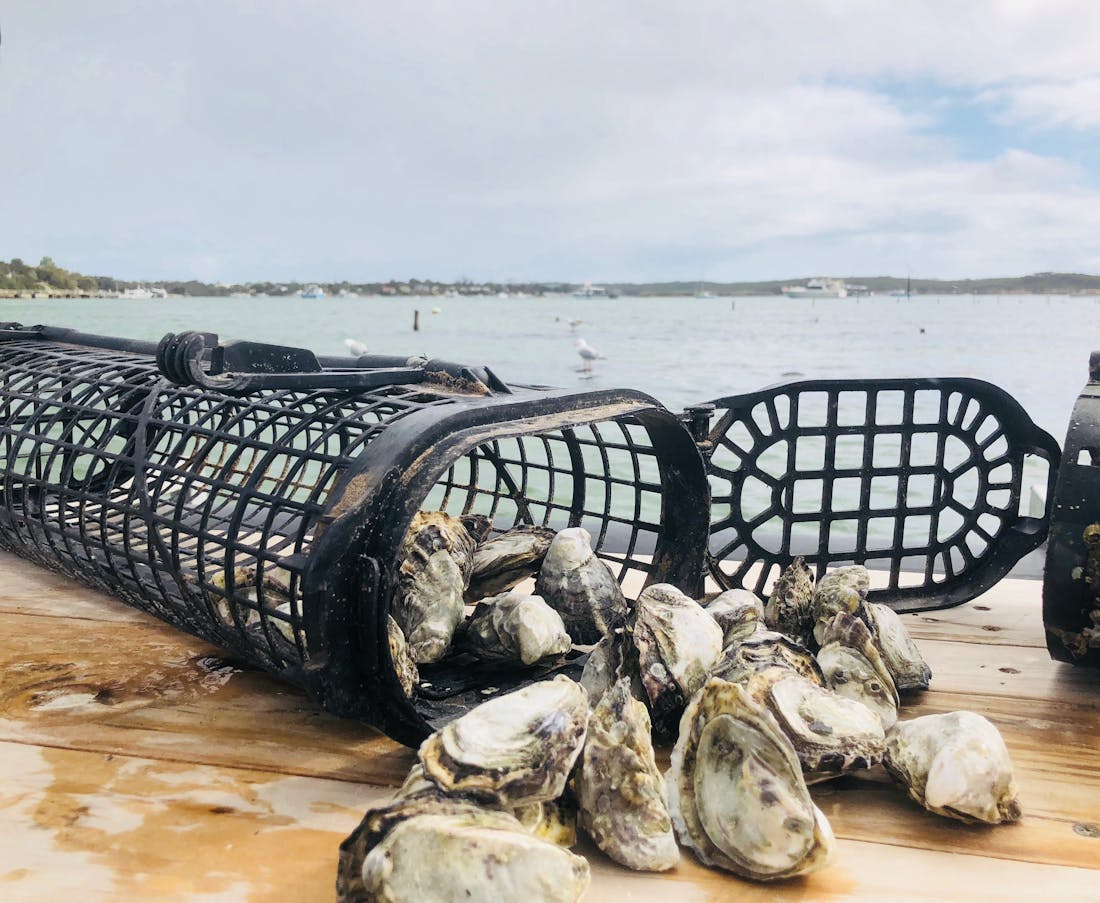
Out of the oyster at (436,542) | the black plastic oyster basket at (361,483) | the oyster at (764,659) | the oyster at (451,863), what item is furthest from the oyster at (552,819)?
the oyster at (436,542)

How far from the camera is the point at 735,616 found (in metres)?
1.62

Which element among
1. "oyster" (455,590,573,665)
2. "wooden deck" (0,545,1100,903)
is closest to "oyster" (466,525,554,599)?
"oyster" (455,590,573,665)

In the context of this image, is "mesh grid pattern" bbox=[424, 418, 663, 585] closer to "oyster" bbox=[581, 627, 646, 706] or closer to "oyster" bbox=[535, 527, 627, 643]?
"oyster" bbox=[535, 527, 627, 643]

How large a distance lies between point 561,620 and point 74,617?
112 centimetres

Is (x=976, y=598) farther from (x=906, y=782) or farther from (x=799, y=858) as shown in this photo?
(x=799, y=858)

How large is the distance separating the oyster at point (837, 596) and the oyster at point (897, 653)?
0.10 ft

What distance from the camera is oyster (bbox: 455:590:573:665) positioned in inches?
59.6

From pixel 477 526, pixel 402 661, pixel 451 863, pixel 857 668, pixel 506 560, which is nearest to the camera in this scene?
pixel 451 863

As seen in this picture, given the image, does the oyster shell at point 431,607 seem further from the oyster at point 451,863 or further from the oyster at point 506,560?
the oyster at point 451,863

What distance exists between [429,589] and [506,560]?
287mm

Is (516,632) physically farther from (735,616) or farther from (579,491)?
(579,491)

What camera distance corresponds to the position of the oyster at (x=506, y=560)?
186 cm

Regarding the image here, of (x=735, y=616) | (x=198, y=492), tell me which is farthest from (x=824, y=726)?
(x=198, y=492)

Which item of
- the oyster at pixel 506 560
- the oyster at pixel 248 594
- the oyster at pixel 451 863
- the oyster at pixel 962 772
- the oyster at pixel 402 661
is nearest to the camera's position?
the oyster at pixel 451 863
